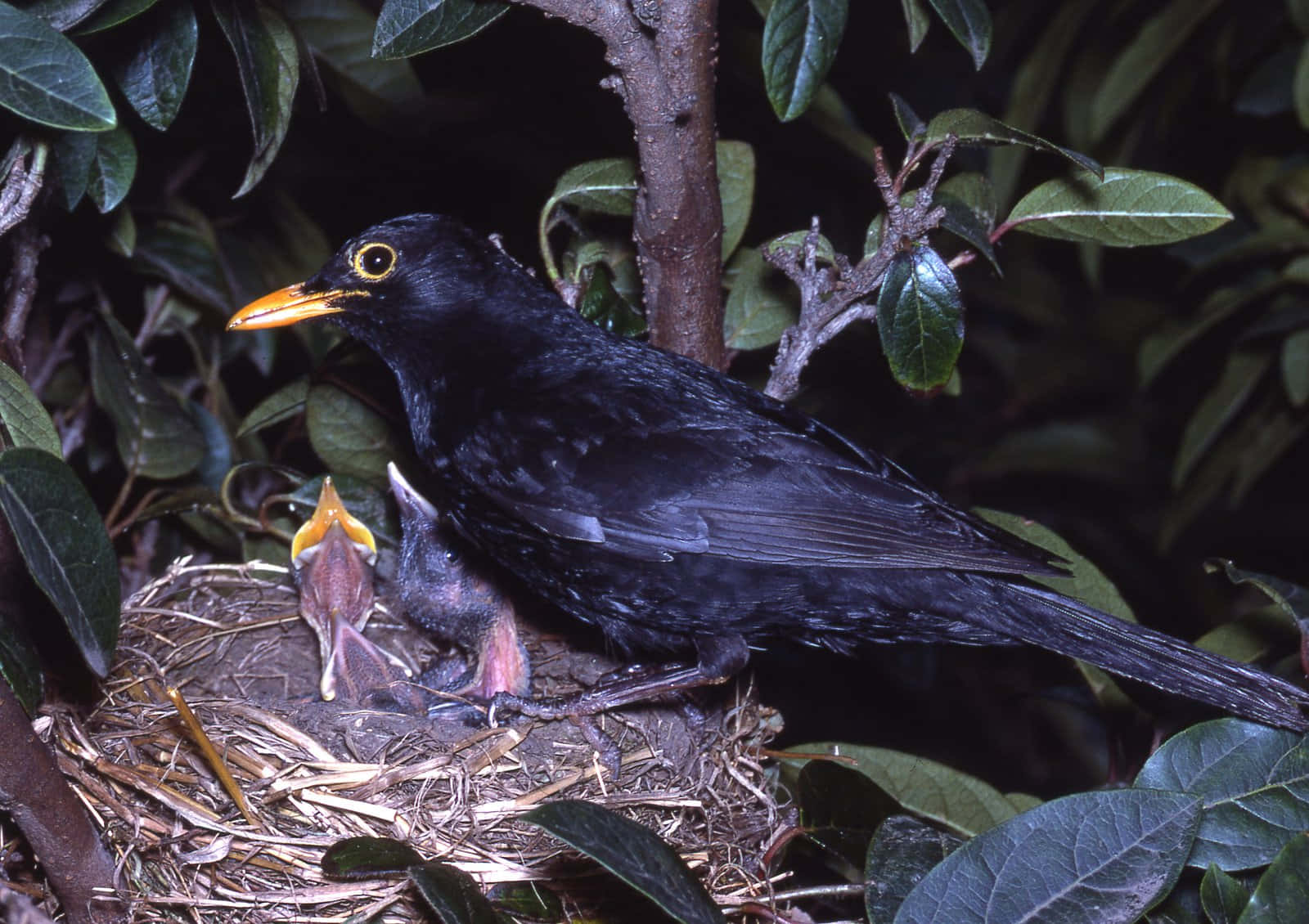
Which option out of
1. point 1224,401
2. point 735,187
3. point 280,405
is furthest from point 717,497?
point 1224,401

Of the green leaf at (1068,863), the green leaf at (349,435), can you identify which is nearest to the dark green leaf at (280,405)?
the green leaf at (349,435)

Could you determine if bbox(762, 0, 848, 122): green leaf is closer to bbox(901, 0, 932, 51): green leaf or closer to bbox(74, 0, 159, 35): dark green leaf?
bbox(901, 0, 932, 51): green leaf

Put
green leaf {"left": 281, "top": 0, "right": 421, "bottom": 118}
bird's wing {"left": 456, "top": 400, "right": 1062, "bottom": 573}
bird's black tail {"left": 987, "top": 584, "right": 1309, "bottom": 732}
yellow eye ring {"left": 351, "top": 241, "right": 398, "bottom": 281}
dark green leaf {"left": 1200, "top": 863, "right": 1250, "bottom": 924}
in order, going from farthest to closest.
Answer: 1. green leaf {"left": 281, "top": 0, "right": 421, "bottom": 118}
2. yellow eye ring {"left": 351, "top": 241, "right": 398, "bottom": 281}
3. bird's wing {"left": 456, "top": 400, "right": 1062, "bottom": 573}
4. bird's black tail {"left": 987, "top": 584, "right": 1309, "bottom": 732}
5. dark green leaf {"left": 1200, "top": 863, "right": 1250, "bottom": 924}

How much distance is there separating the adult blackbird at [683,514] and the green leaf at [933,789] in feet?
1.14

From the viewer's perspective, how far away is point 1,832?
275cm

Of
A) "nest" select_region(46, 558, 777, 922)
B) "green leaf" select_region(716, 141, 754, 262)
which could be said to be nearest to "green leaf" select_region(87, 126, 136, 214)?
"nest" select_region(46, 558, 777, 922)

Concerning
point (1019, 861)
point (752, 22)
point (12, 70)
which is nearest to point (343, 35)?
point (752, 22)

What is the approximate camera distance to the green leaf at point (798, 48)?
9.65ft

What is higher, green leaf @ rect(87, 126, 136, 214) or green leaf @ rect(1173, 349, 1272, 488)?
green leaf @ rect(87, 126, 136, 214)

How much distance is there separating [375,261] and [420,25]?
1.02 metres

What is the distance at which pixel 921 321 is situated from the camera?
2938 mm

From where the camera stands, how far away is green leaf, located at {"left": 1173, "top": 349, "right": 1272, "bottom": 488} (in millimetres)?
4789

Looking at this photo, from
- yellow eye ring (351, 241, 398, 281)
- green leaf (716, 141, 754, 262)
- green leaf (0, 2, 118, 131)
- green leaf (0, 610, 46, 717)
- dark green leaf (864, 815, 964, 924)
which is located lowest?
dark green leaf (864, 815, 964, 924)

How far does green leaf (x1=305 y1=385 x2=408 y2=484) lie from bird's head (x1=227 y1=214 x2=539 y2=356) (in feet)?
0.81
